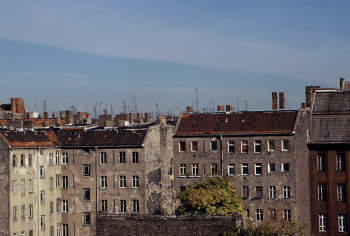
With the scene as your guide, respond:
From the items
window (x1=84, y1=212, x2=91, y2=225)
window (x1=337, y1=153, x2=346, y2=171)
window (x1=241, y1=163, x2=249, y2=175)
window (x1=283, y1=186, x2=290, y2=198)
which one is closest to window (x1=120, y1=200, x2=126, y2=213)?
window (x1=84, y1=212, x2=91, y2=225)

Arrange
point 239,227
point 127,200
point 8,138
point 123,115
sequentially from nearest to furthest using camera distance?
point 239,227 → point 8,138 → point 127,200 → point 123,115

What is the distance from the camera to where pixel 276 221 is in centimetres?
7881

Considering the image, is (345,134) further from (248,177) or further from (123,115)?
(123,115)

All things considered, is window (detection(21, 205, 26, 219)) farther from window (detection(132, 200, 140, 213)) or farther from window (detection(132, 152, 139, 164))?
window (detection(132, 152, 139, 164))

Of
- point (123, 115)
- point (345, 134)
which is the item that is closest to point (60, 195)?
point (123, 115)

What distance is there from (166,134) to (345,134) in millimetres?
25754

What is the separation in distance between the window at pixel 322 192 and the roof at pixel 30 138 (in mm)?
38471

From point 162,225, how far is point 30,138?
2402 cm

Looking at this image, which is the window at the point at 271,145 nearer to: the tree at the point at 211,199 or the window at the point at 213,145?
the window at the point at 213,145

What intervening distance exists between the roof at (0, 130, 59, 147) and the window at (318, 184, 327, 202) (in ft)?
126

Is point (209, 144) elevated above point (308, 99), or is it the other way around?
point (308, 99)

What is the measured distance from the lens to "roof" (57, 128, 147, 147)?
95812 mm

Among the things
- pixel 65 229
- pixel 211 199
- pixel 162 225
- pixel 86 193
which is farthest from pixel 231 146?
pixel 65 229

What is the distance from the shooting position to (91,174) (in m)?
96.8
